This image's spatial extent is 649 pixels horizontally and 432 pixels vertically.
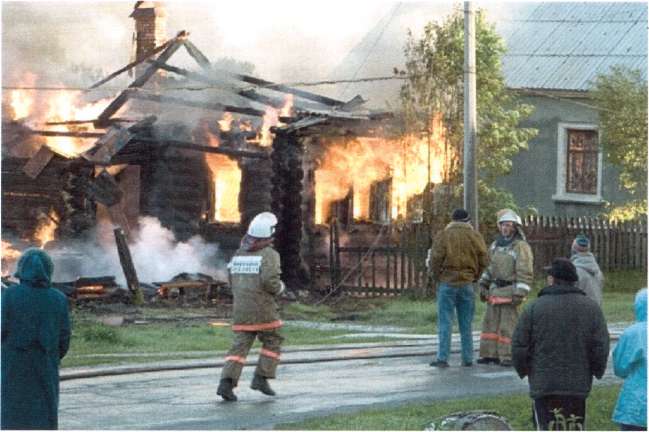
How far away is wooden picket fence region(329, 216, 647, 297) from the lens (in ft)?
105

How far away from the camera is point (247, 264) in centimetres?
1501

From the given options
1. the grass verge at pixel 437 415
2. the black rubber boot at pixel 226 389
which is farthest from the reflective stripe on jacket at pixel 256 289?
the grass verge at pixel 437 415

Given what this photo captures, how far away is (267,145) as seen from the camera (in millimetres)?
33844

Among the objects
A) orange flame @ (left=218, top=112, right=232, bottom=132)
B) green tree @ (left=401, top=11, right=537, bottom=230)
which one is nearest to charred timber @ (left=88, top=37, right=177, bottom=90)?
orange flame @ (left=218, top=112, right=232, bottom=132)

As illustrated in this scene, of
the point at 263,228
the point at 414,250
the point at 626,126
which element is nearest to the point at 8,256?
the point at 414,250

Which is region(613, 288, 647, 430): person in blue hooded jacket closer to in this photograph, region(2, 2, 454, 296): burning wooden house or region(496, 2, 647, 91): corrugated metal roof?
region(2, 2, 454, 296): burning wooden house

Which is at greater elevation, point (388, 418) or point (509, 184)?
point (509, 184)

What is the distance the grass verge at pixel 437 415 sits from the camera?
1321 cm

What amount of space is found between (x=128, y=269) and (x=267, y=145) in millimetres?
6122

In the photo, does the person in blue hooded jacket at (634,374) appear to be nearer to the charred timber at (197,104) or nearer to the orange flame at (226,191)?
the charred timber at (197,104)

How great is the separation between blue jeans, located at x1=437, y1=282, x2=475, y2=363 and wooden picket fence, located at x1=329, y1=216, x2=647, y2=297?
41.3ft

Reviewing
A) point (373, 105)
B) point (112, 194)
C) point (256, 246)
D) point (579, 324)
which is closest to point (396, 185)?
point (373, 105)

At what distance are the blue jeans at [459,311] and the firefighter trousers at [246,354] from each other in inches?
141

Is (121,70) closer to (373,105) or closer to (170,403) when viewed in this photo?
(373,105)
